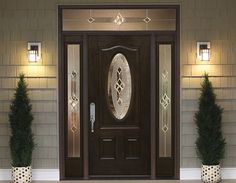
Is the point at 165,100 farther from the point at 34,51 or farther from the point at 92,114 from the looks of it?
the point at 34,51

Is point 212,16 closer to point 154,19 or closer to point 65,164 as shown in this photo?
point 154,19

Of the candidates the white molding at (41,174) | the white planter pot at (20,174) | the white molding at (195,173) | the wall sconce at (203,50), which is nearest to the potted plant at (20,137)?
the white planter pot at (20,174)

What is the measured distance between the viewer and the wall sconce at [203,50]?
7102 millimetres

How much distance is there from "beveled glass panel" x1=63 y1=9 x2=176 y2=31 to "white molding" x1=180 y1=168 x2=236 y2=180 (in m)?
1.94

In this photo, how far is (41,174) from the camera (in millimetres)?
7195

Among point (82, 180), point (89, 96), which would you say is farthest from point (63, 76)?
point (82, 180)

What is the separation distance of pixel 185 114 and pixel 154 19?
135cm

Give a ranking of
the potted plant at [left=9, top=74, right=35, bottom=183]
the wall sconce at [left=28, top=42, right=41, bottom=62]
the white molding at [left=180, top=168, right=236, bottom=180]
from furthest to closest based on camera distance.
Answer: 1. the white molding at [left=180, top=168, right=236, bottom=180]
2. the wall sconce at [left=28, top=42, right=41, bottom=62]
3. the potted plant at [left=9, top=74, right=35, bottom=183]

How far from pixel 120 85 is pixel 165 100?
653mm

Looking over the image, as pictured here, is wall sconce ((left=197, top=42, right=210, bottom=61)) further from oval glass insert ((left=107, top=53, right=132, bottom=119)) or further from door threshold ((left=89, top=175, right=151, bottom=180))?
door threshold ((left=89, top=175, right=151, bottom=180))

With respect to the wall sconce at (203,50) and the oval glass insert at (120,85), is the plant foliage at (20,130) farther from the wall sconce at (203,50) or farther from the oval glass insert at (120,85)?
the wall sconce at (203,50)

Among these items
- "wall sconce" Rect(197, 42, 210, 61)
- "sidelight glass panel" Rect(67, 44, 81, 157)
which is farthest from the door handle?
"wall sconce" Rect(197, 42, 210, 61)

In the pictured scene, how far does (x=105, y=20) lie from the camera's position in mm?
7203

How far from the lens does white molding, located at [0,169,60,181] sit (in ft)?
23.6
